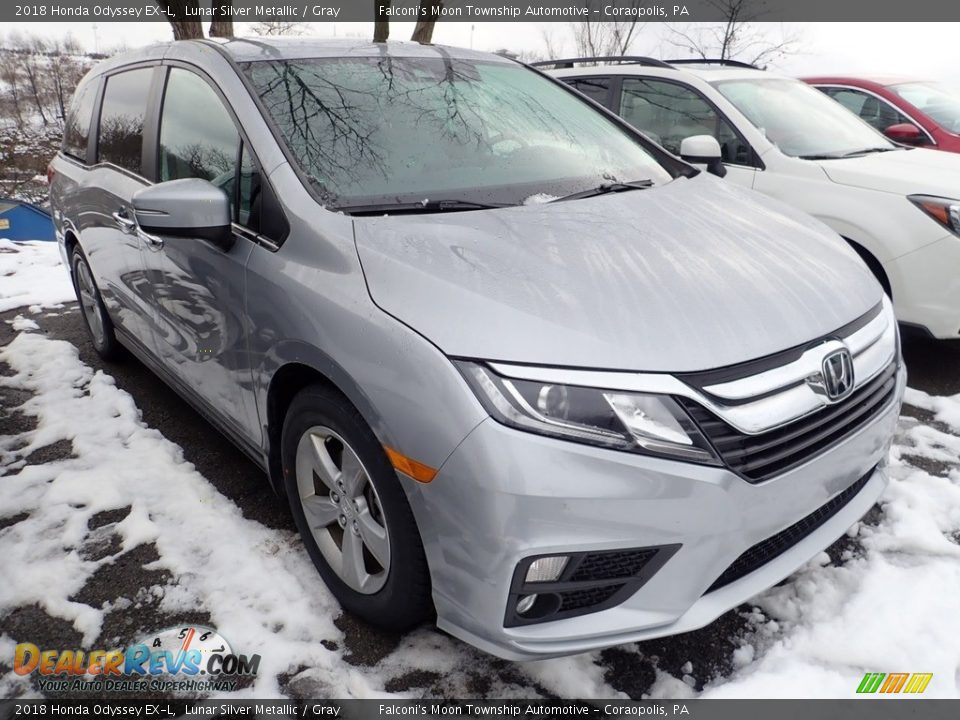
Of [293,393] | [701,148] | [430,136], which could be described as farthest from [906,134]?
[293,393]

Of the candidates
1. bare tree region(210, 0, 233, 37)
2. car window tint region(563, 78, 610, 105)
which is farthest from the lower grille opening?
bare tree region(210, 0, 233, 37)

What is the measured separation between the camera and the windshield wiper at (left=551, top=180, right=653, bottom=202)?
2.29m

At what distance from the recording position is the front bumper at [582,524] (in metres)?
1.46

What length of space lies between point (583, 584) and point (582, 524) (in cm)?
17

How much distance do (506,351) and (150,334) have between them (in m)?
2.14

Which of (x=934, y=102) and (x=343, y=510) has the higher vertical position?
(x=934, y=102)

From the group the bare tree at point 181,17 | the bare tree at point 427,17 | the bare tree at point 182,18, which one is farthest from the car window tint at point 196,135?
the bare tree at point 427,17

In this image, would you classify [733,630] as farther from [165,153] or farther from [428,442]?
[165,153]

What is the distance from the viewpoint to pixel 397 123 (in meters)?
2.32

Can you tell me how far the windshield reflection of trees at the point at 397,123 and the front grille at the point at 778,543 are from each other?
4.49 ft

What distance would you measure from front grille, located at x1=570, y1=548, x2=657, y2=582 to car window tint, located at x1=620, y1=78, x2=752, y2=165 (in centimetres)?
337

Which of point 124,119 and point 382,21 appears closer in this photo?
point 124,119

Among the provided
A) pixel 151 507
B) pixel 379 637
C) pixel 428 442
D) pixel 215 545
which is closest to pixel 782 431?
pixel 428 442

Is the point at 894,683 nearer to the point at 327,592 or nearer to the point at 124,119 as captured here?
the point at 327,592
